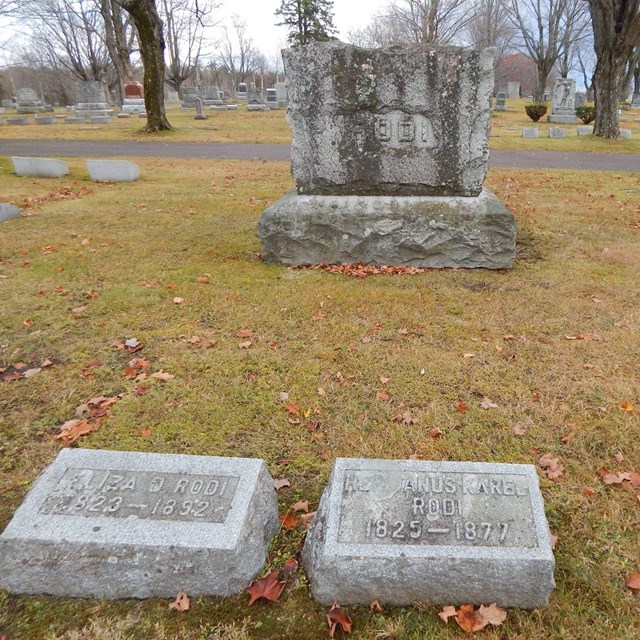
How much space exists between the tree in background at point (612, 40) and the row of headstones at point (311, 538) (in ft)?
62.1

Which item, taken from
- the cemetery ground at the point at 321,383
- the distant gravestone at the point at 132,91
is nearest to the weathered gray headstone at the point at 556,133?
the cemetery ground at the point at 321,383

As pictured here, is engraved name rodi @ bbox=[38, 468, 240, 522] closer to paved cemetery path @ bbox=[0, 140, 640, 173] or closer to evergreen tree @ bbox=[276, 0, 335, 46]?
paved cemetery path @ bbox=[0, 140, 640, 173]

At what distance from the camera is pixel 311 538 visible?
7.28 feet

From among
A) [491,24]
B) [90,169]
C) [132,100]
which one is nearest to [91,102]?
[132,100]

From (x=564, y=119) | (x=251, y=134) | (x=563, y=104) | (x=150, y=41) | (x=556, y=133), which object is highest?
(x=150, y=41)

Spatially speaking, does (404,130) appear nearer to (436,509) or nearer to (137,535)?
(436,509)

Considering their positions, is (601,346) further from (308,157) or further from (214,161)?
(214,161)

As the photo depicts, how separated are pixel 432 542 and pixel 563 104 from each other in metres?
29.3

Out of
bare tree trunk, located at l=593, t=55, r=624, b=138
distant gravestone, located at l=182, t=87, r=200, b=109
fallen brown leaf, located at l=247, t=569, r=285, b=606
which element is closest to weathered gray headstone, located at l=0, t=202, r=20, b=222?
fallen brown leaf, located at l=247, t=569, r=285, b=606

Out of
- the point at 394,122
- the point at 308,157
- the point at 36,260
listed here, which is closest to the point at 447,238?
the point at 394,122

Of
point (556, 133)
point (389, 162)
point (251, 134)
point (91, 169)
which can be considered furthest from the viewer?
point (251, 134)

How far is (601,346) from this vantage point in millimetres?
4145

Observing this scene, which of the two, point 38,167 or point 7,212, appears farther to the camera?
point 38,167

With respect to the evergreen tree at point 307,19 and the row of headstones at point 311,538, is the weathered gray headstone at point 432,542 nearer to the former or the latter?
the row of headstones at point 311,538
